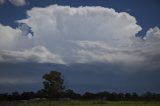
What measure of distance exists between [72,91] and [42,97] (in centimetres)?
2416

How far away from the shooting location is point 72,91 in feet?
377

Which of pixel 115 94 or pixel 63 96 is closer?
pixel 63 96

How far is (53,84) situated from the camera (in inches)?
3499

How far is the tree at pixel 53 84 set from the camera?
291 feet

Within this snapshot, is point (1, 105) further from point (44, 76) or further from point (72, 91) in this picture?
point (72, 91)

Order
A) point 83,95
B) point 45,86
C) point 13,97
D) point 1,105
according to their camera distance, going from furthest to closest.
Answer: point 83,95, point 13,97, point 45,86, point 1,105

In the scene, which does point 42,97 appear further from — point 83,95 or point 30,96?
point 83,95

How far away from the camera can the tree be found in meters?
88.6

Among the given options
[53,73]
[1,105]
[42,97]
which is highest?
[53,73]

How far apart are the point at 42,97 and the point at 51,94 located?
4.42 meters

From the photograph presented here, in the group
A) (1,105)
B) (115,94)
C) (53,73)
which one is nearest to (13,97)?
(53,73)

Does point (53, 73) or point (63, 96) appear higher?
point (53, 73)

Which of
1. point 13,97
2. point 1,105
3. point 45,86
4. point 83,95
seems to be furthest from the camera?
point 83,95

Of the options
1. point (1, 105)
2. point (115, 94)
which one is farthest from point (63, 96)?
point (1, 105)
